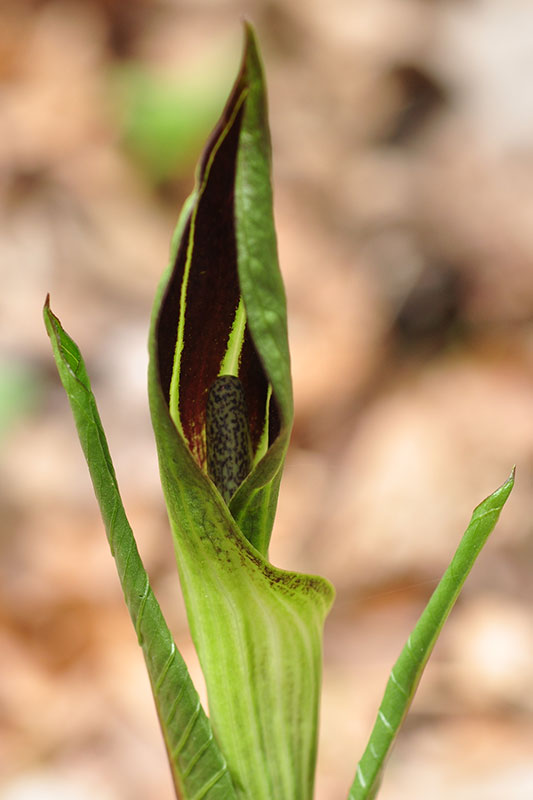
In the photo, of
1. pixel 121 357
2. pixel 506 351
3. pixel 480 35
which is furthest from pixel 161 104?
pixel 506 351

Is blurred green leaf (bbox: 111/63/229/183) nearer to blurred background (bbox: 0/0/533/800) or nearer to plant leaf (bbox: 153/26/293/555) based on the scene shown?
blurred background (bbox: 0/0/533/800)

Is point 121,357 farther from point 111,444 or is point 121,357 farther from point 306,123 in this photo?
point 306,123

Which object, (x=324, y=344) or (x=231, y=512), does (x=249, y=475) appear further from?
(x=324, y=344)

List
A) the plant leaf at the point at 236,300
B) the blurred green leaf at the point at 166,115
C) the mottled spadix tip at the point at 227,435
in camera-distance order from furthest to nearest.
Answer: the blurred green leaf at the point at 166,115 → the mottled spadix tip at the point at 227,435 → the plant leaf at the point at 236,300

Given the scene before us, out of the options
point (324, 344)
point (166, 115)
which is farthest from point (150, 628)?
point (166, 115)

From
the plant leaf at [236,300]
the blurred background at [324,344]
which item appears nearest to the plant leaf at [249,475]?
the plant leaf at [236,300]

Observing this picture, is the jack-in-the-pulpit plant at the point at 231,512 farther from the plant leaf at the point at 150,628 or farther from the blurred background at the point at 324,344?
the blurred background at the point at 324,344

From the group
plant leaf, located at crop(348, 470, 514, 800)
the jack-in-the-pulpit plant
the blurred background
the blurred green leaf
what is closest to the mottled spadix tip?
the jack-in-the-pulpit plant
